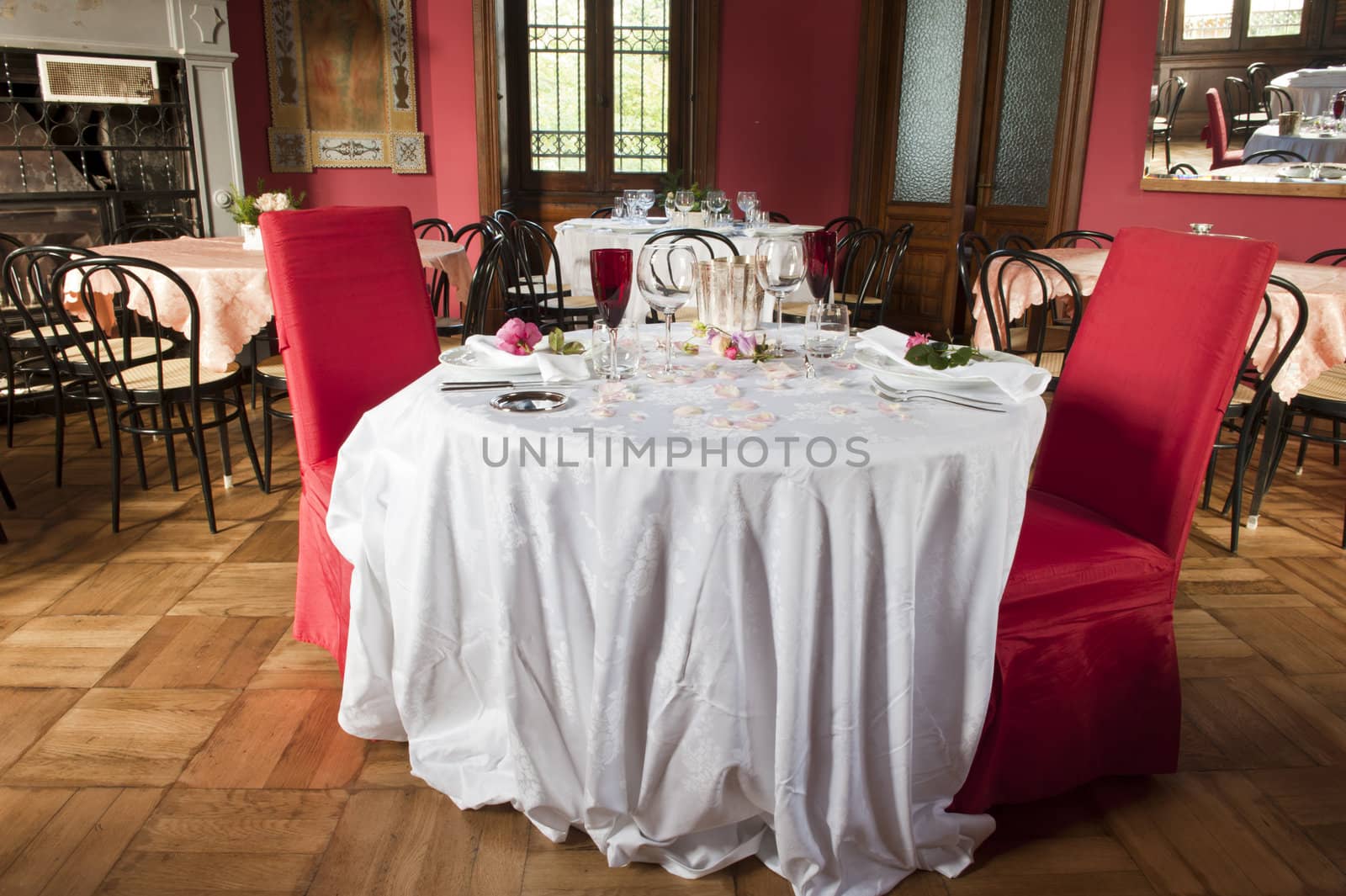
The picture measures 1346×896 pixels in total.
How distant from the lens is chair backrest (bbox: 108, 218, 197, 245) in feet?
13.8

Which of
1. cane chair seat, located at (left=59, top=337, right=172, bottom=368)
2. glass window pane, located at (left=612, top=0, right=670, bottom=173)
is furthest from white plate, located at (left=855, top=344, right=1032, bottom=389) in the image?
glass window pane, located at (left=612, top=0, right=670, bottom=173)

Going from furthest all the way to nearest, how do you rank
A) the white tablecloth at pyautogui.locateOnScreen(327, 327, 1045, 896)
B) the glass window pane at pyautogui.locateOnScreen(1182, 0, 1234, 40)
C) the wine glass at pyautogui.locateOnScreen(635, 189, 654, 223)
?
the wine glass at pyautogui.locateOnScreen(635, 189, 654, 223)
the glass window pane at pyautogui.locateOnScreen(1182, 0, 1234, 40)
the white tablecloth at pyautogui.locateOnScreen(327, 327, 1045, 896)

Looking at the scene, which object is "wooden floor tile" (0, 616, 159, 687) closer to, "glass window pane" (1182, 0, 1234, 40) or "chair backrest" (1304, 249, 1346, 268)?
"chair backrest" (1304, 249, 1346, 268)

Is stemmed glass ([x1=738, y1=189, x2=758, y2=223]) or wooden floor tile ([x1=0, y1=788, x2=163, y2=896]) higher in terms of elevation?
stemmed glass ([x1=738, y1=189, x2=758, y2=223])

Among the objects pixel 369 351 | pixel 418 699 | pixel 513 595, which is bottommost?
pixel 418 699

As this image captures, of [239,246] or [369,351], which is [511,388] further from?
[239,246]

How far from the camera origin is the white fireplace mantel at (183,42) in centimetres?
408

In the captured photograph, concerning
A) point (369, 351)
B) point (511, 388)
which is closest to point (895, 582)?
point (511, 388)

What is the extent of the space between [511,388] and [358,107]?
465cm

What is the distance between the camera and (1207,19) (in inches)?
177

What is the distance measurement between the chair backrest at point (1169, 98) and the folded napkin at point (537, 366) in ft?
14.2

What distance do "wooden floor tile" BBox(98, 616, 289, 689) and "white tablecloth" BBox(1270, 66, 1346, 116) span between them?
15.5ft

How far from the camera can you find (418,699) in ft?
4.94

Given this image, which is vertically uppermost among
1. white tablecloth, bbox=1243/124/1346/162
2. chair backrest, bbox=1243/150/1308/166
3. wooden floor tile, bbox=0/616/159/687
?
white tablecloth, bbox=1243/124/1346/162
